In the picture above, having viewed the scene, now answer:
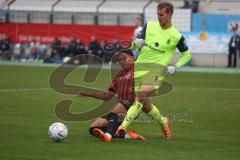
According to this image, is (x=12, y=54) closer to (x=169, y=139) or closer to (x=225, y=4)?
(x=225, y=4)

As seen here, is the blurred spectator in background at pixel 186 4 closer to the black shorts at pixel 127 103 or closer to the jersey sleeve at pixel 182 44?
the jersey sleeve at pixel 182 44

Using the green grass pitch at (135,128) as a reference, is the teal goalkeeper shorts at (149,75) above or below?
above

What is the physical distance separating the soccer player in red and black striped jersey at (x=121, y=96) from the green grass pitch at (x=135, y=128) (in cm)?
32

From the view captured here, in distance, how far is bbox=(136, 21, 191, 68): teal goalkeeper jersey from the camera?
13562 mm

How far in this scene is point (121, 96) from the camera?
45.4 feet

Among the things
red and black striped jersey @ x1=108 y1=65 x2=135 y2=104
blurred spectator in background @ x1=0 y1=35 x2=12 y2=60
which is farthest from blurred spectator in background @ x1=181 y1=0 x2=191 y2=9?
red and black striped jersey @ x1=108 y1=65 x2=135 y2=104

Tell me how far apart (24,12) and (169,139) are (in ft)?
125

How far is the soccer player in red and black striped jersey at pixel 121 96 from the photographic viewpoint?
43.9 ft

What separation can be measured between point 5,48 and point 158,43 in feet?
114

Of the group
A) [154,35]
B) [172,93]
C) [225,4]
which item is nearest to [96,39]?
[225,4]

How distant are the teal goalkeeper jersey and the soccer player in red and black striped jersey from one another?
25 cm

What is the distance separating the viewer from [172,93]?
2495 cm

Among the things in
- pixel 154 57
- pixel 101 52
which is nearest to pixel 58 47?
pixel 101 52

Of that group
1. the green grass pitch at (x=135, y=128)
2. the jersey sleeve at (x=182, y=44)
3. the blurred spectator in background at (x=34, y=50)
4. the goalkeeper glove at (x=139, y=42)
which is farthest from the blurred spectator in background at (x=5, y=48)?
the goalkeeper glove at (x=139, y=42)
